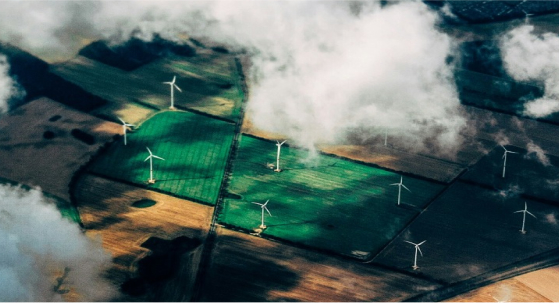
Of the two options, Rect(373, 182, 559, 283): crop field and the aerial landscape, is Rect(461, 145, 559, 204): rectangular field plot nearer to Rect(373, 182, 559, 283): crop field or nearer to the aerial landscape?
the aerial landscape

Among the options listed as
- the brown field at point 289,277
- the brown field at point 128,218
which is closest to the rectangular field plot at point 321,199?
the brown field at point 289,277

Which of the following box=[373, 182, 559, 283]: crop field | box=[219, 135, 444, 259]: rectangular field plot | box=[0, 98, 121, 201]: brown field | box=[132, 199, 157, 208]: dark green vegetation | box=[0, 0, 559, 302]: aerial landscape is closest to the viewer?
box=[0, 0, 559, 302]: aerial landscape

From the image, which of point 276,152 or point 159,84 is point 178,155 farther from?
point 159,84

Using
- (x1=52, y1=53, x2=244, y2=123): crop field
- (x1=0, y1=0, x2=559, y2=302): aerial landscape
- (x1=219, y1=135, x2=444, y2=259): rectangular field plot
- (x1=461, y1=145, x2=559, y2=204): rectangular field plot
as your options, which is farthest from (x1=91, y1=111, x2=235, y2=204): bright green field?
(x1=461, y1=145, x2=559, y2=204): rectangular field plot

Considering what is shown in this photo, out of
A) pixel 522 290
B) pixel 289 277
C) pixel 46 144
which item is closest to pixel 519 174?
pixel 522 290

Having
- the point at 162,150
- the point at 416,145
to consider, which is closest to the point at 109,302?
the point at 162,150
